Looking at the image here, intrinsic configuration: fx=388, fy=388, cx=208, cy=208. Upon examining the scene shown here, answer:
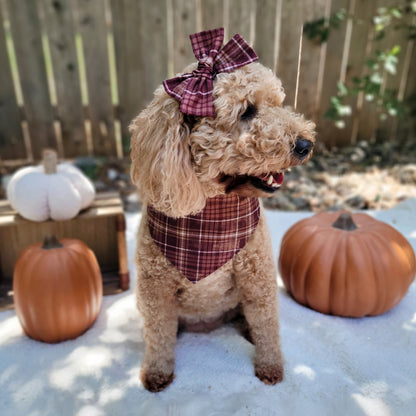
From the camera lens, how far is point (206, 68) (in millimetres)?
1315

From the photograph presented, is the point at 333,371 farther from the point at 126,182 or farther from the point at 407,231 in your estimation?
the point at 126,182

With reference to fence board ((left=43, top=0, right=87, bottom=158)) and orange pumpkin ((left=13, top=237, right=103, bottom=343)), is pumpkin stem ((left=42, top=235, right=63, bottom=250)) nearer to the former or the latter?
orange pumpkin ((left=13, top=237, right=103, bottom=343))

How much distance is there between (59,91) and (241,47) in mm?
3272

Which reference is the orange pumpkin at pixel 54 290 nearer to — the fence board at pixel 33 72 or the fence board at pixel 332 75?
the fence board at pixel 33 72

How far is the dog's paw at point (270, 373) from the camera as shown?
5.62 feet

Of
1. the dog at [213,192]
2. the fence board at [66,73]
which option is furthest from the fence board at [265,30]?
the fence board at [66,73]

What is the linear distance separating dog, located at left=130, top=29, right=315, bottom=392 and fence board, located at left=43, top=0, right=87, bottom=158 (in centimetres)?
295

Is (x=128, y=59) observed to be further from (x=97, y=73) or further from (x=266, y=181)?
(x=266, y=181)

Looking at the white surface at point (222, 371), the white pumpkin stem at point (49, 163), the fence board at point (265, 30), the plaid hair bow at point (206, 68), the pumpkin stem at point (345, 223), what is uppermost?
the fence board at point (265, 30)

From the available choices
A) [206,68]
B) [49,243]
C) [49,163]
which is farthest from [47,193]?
[206,68]

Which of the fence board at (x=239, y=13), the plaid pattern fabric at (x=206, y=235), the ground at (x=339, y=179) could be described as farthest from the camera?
the ground at (x=339, y=179)

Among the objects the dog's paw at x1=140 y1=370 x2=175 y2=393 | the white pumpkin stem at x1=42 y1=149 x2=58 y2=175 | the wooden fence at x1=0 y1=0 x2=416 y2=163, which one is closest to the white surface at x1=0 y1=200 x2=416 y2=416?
the dog's paw at x1=140 y1=370 x2=175 y2=393

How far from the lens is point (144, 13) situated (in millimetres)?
3906

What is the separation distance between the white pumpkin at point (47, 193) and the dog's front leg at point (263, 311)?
106 cm
